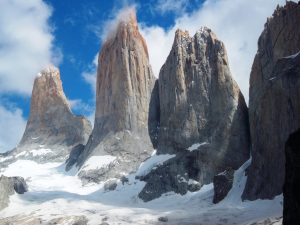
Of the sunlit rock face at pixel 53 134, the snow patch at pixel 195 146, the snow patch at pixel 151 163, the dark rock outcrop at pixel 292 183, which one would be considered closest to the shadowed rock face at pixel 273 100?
the snow patch at pixel 195 146

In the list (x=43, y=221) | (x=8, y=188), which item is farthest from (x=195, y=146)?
(x=8, y=188)

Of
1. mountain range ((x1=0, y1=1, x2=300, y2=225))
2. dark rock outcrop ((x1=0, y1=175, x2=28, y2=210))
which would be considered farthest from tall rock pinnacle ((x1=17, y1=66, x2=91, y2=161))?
dark rock outcrop ((x1=0, y1=175, x2=28, y2=210))

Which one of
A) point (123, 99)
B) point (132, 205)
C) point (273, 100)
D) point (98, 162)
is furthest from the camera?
point (123, 99)

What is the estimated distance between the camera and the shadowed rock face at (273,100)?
72125 millimetres

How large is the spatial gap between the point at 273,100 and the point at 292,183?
69820 mm

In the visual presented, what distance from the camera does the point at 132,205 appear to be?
347 ft

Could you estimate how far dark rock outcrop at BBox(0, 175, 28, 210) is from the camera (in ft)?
379

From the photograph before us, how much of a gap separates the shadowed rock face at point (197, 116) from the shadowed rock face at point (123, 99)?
2287 cm

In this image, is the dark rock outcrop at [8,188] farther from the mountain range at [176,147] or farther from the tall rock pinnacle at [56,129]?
the tall rock pinnacle at [56,129]

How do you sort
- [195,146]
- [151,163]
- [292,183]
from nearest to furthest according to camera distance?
[292,183]
[195,146]
[151,163]

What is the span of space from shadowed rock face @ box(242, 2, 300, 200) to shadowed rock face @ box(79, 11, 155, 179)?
54271mm

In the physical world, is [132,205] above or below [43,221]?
above

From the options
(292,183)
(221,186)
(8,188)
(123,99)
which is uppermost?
(123,99)

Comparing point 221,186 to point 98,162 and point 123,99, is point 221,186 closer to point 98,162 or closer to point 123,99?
point 98,162
